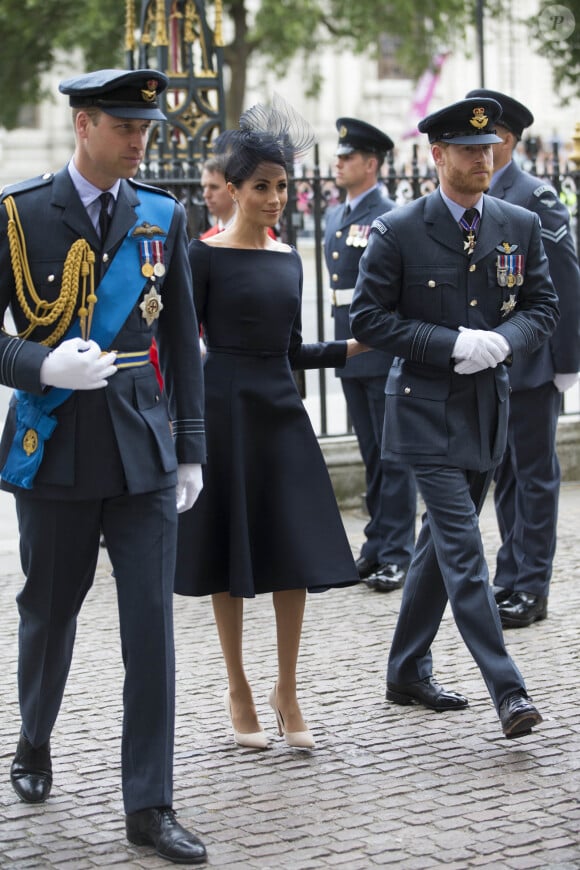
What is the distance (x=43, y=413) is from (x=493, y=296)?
5.65 feet

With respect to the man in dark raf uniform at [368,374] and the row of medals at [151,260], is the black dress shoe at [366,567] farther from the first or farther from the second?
the row of medals at [151,260]

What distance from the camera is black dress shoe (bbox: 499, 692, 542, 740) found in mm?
4738

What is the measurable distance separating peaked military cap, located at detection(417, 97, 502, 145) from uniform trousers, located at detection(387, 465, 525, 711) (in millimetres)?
1056

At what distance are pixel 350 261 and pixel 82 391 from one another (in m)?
3.65

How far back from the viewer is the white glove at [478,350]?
16.0 feet

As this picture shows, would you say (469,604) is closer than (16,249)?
No

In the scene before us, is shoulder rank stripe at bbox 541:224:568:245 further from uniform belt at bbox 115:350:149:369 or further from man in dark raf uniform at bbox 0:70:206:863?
uniform belt at bbox 115:350:149:369

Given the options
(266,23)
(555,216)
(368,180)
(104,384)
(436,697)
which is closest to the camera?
(104,384)

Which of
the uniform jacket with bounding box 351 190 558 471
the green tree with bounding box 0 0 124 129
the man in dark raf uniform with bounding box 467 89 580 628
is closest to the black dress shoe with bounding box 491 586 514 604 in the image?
the man in dark raf uniform with bounding box 467 89 580 628

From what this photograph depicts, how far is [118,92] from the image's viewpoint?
399cm

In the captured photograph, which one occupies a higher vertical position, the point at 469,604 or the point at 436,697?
the point at 469,604

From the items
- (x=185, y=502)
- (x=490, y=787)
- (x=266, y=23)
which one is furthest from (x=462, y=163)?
(x=266, y=23)

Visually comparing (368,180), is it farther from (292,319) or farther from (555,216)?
(292,319)

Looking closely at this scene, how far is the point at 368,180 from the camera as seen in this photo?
753 centimetres
